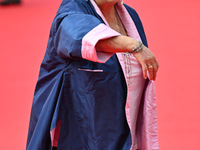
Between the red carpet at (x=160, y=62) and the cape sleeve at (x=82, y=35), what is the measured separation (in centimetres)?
146

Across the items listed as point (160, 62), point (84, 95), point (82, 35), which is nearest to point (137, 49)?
point (82, 35)

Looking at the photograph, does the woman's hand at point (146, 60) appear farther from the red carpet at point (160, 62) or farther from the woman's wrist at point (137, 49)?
the red carpet at point (160, 62)

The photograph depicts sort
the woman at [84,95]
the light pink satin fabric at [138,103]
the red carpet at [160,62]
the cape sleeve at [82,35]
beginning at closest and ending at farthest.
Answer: the cape sleeve at [82,35]
the woman at [84,95]
the light pink satin fabric at [138,103]
the red carpet at [160,62]

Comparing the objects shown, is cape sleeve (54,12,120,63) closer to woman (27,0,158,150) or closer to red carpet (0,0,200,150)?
woman (27,0,158,150)

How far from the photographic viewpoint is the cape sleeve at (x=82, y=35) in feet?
3.29

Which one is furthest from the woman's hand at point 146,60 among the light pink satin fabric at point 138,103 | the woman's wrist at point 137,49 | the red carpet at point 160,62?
the red carpet at point 160,62

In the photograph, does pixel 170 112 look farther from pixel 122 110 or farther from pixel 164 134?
pixel 122 110

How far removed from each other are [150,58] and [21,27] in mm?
3325

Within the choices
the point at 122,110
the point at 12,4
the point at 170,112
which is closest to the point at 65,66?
the point at 122,110

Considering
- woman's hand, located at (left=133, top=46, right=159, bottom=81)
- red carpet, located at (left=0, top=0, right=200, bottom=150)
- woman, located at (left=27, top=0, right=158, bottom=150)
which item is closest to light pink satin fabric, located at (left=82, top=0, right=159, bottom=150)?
woman, located at (left=27, top=0, right=158, bottom=150)

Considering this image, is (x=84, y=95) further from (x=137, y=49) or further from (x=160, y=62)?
(x=160, y=62)

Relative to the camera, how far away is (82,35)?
102 cm

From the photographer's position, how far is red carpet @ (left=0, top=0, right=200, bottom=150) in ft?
8.40

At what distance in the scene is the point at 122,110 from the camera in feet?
4.18
